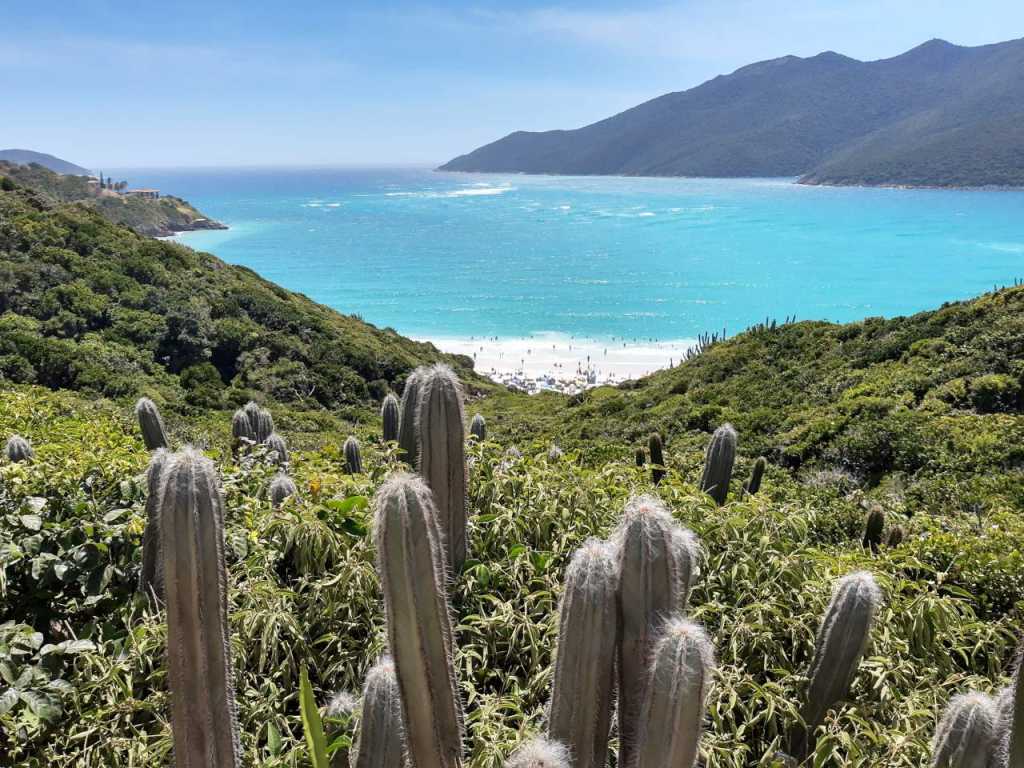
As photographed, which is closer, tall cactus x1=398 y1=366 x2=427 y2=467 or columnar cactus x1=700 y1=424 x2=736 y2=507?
tall cactus x1=398 y1=366 x2=427 y2=467

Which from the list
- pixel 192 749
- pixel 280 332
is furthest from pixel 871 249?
pixel 192 749

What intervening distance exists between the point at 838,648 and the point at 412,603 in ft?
7.17

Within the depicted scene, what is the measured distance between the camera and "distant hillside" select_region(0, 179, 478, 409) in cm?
1997

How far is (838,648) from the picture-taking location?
10.4 ft

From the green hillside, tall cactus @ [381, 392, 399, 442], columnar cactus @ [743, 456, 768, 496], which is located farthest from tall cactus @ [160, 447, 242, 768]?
columnar cactus @ [743, 456, 768, 496]

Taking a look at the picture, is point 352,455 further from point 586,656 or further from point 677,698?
point 677,698

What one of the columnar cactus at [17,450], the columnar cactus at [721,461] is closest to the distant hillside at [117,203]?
the columnar cactus at [17,450]

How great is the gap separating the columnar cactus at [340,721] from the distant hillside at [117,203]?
76.4m

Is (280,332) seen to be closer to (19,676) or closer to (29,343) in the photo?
(29,343)

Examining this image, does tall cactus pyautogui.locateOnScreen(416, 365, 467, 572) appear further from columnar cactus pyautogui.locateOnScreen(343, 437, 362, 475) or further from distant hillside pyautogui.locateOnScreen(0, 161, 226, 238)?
distant hillside pyautogui.locateOnScreen(0, 161, 226, 238)

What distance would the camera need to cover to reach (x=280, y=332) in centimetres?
2917

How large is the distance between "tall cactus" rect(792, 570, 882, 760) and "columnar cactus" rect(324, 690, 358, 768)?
2.19 meters

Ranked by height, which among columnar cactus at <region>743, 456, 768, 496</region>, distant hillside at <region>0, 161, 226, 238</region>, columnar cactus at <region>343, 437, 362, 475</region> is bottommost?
columnar cactus at <region>743, 456, 768, 496</region>

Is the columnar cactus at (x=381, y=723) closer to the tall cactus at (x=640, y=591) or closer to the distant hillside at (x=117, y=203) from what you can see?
the tall cactus at (x=640, y=591)
